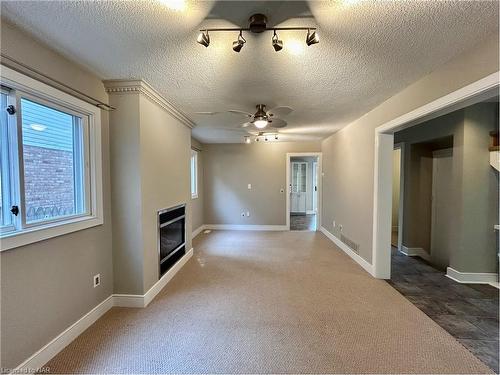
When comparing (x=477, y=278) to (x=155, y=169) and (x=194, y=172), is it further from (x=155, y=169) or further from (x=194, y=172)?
(x=194, y=172)

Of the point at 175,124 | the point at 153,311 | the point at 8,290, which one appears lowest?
the point at 153,311

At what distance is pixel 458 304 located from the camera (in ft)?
8.45

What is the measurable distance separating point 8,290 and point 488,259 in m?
4.89

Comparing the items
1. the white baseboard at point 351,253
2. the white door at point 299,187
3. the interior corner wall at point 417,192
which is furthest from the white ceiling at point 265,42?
the white door at point 299,187

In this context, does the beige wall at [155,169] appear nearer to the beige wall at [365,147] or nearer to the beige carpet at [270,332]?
the beige carpet at [270,332]

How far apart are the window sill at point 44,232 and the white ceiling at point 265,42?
136 centimetres

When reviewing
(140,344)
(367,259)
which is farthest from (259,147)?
(140,344)

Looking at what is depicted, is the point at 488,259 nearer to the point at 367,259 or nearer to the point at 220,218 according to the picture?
the point at 367,259

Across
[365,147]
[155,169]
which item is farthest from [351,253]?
[155,169]

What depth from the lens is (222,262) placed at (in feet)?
12.8

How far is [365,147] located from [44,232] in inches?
153

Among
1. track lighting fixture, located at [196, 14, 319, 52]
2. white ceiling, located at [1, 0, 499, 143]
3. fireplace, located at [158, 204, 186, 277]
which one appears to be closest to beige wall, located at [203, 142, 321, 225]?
fireplace, located at [158, 204, 186, 277]

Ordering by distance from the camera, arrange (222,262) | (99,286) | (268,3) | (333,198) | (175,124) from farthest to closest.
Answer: (333,198) < (222,262) < (175,124) < (99,286) < (268,3)

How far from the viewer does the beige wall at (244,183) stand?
6.44 meters
